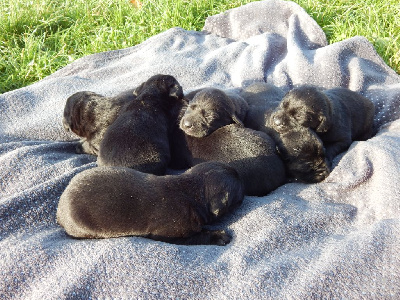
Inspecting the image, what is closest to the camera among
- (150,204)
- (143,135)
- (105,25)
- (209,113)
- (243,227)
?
(150,204)

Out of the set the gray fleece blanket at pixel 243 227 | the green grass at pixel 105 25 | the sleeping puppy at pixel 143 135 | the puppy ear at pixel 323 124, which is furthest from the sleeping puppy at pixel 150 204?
the green grass at pixel 105 25

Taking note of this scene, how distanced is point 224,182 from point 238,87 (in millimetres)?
2881

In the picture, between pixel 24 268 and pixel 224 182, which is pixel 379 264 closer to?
pixel 224 182

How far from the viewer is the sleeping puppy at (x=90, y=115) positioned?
4602mm

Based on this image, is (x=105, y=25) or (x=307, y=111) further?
(x=105, y=25)

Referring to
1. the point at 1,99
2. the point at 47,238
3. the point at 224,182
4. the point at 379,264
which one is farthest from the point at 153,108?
the point at 379,264

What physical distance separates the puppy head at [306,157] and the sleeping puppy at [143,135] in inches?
46.8

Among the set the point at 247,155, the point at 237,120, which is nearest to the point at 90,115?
the point at 237,120

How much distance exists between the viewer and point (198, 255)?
2873 mm

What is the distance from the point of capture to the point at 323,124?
420 centimetres

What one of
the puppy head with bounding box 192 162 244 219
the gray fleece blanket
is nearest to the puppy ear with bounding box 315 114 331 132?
the gray fleece blanket

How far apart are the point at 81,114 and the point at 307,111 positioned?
98.2 inches

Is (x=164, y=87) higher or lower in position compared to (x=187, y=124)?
higher

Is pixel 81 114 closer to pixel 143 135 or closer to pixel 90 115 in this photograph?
pixel 90 115
